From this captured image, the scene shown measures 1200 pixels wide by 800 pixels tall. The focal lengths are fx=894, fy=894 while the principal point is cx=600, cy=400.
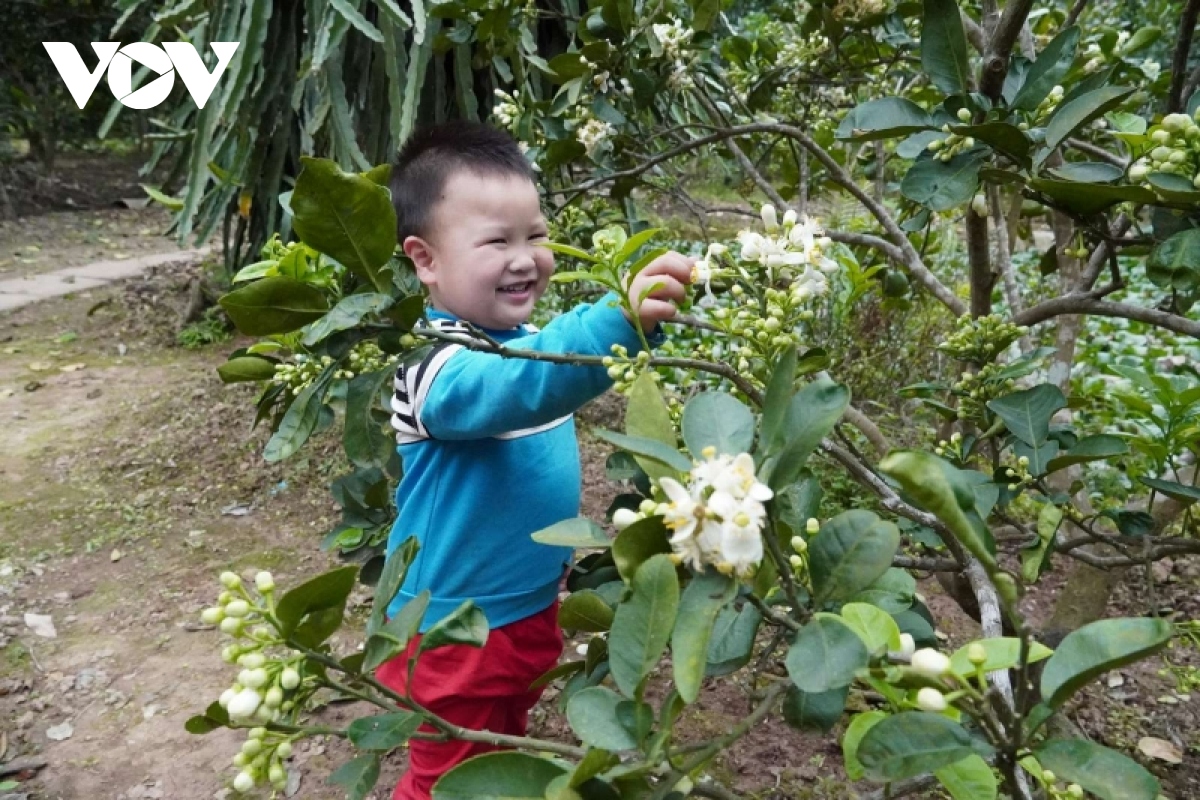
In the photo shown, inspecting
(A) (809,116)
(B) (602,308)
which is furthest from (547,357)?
(A) (809,116)

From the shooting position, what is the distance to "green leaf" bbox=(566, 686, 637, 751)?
1.68 ft

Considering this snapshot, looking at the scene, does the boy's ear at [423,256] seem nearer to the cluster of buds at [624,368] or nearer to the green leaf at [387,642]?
the cluster of buds at [624,368]

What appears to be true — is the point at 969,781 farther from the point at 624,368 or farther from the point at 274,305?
the point at 274,305

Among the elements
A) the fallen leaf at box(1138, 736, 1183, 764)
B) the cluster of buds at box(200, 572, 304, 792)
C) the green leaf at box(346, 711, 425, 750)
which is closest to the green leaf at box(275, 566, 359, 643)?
the cluster of buds at box(200, 572, 304, 792)

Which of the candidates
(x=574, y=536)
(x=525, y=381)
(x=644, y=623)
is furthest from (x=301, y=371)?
(x=644, y=623)

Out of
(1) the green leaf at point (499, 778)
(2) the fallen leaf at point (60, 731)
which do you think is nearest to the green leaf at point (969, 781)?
(1) the green leaf at point (499, 778)

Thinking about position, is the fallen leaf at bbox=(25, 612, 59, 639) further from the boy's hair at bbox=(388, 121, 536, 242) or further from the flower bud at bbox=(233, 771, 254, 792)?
the flower bud at bbox=(233, 771, 254, 792)

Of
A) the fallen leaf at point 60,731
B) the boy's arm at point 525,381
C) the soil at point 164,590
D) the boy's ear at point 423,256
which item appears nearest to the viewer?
the boy's arm at point 525,381

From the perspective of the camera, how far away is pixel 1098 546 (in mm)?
1632

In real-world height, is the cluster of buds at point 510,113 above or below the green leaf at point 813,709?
above

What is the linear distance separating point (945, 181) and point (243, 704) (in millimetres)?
675

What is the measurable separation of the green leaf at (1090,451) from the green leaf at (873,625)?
383mm

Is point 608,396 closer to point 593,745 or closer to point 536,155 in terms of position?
point 536,155

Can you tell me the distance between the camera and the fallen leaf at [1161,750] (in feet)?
4.69
